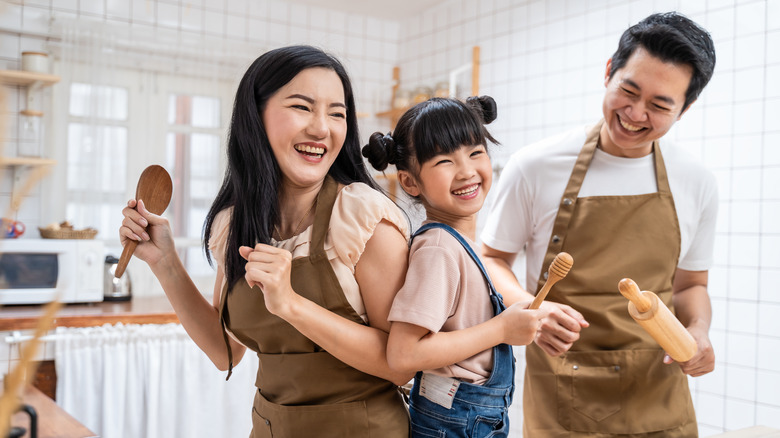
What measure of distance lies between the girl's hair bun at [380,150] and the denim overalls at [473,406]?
A: 0.14m

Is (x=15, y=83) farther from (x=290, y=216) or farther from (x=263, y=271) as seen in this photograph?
(x=263, y=271)

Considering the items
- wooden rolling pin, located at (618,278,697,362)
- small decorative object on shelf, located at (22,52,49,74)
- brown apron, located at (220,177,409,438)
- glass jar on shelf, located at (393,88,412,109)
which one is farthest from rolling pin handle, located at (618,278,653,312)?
glass jar on shelf, located at (393,88,412,109)

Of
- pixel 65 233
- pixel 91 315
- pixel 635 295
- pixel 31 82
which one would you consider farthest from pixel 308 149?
pixel 31 82

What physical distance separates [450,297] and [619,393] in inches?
30.9

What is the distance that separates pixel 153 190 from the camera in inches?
44.6

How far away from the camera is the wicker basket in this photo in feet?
10.6

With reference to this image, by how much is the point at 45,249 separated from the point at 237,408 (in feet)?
3.72

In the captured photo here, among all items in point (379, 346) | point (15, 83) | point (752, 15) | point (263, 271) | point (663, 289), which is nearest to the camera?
point (263, 271)

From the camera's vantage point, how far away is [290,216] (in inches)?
43.6

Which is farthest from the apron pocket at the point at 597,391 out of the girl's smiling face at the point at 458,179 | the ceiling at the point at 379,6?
the ceiling at the point at 379,6

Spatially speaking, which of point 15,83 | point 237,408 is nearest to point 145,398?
point 237,408

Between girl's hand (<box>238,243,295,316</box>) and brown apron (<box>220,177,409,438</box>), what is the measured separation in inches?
4.6

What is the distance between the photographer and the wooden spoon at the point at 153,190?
1.12 metres

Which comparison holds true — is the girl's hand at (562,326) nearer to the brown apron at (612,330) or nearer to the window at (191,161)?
the brown apron at (612,330)
